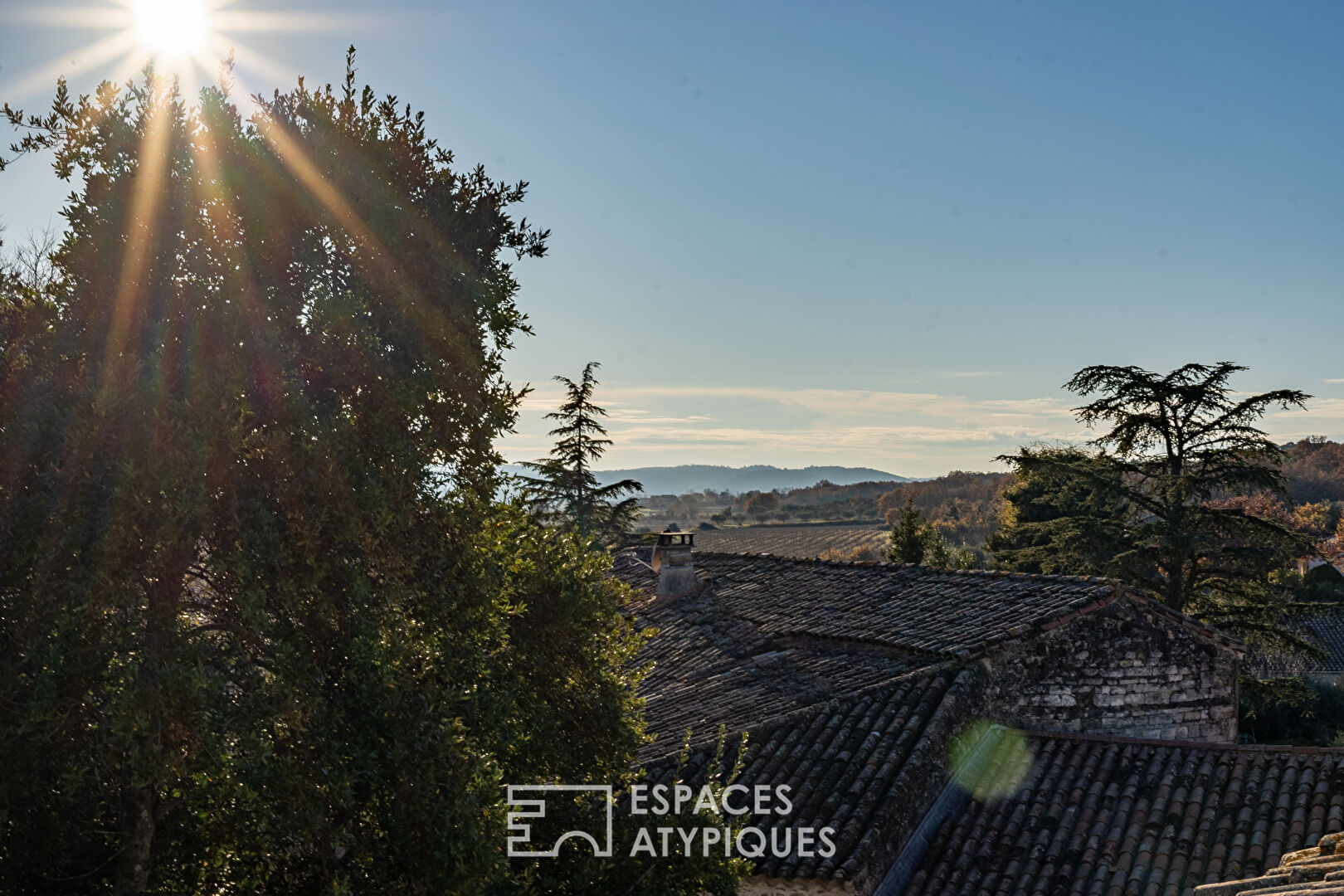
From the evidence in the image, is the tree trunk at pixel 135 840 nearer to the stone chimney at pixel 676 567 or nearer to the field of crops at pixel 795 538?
the stone chimney at pixel 676 567

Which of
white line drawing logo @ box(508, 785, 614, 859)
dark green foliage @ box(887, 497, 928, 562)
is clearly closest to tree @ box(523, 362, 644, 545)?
dark green foliage @ box(887, 497, 928, 562)

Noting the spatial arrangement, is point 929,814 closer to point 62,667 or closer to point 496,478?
point 496,478

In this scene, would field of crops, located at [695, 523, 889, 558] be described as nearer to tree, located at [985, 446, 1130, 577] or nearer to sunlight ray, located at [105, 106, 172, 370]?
tree, located at [985, 446, 1130, 577]

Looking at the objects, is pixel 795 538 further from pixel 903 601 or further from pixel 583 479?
pixel 903 601

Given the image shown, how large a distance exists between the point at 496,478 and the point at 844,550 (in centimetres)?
6481

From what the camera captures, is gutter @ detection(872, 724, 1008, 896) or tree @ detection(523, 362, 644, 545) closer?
gutter @ detection(872, 724, 1008, 896)

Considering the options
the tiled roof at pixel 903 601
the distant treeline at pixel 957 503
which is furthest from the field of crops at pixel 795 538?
the tiled roof at pixel 903 601

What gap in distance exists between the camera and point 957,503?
83312mm

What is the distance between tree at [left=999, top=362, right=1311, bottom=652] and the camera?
21.9 metres

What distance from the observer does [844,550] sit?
70.5 metres

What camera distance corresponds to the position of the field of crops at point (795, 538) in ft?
231

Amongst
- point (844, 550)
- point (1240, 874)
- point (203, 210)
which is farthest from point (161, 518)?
point (844, 550)

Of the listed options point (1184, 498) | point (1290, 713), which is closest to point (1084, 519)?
point (1184, 498)

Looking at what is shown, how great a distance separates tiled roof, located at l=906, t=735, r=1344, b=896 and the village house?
21 millimetres
